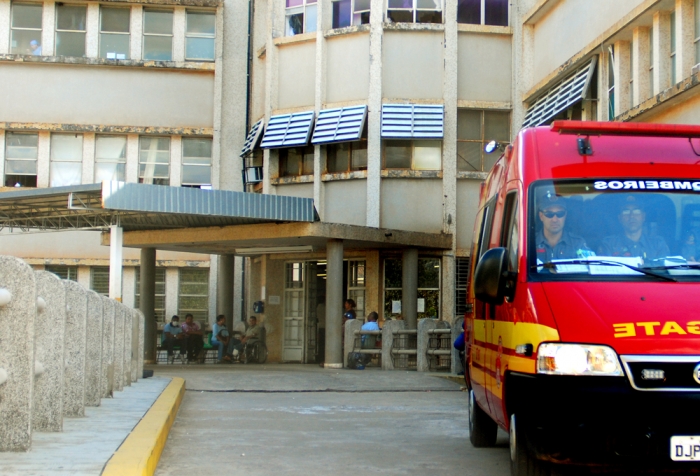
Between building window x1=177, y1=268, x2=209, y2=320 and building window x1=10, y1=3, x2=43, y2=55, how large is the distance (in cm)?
830

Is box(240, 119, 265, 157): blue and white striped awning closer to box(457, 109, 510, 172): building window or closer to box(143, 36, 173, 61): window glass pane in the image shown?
box(143, 36, 173, 61): window glass pane

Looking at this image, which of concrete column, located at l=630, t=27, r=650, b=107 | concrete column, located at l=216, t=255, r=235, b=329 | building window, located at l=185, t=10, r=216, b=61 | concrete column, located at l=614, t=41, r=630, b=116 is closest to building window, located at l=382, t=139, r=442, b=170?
concrete column, located at l=216, t=255, r=235, b=329

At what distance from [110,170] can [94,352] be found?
23.1m

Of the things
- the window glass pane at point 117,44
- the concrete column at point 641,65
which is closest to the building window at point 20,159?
the window glass pane at point 117,44

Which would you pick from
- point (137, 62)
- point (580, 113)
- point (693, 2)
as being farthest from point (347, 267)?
point (693, 2)

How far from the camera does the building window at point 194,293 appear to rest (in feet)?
110

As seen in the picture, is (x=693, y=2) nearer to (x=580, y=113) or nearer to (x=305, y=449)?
(x=580, y=113)

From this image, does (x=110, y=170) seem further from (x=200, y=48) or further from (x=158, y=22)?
(x=158, y=22)

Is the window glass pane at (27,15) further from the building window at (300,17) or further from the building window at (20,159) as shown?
the building window at (300,17)

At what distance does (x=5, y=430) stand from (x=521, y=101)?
22533 mm

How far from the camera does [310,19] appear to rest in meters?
29.2

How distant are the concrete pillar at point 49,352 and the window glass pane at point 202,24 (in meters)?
25.9

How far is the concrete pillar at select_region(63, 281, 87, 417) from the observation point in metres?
9.22

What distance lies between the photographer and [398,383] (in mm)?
18891
